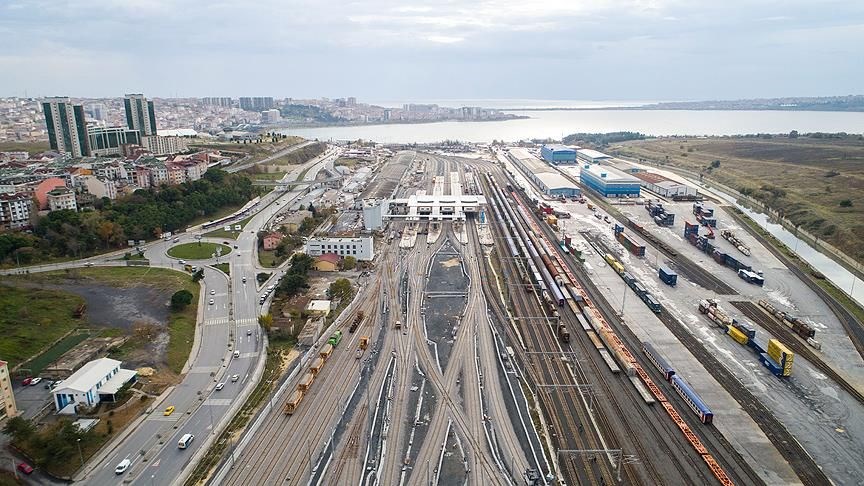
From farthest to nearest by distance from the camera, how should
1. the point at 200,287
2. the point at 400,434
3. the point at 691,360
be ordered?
the point at 200,287
the point at 691,360
the point at 400,434

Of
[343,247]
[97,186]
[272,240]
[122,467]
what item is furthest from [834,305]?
[97,186]

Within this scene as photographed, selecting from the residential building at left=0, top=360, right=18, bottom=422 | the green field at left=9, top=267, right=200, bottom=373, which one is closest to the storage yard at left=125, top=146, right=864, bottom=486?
the green field at left=9, top=267, right=200, bottom=373

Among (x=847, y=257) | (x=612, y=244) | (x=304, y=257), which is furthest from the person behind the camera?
(x=612, y=244)

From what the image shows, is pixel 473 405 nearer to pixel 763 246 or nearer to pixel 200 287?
pixel 200 287

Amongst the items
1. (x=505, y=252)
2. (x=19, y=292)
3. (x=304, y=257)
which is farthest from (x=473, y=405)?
(x=19, y=292)

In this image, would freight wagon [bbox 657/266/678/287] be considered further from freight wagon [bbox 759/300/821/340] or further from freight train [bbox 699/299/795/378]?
freight wagon [bbox 759/300/821/340]

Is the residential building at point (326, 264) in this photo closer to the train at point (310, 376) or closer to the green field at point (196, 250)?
the green field at point (196, 250)

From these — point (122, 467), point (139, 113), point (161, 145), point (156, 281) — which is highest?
→ point (139, 113)

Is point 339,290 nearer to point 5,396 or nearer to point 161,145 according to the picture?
point 5,396
